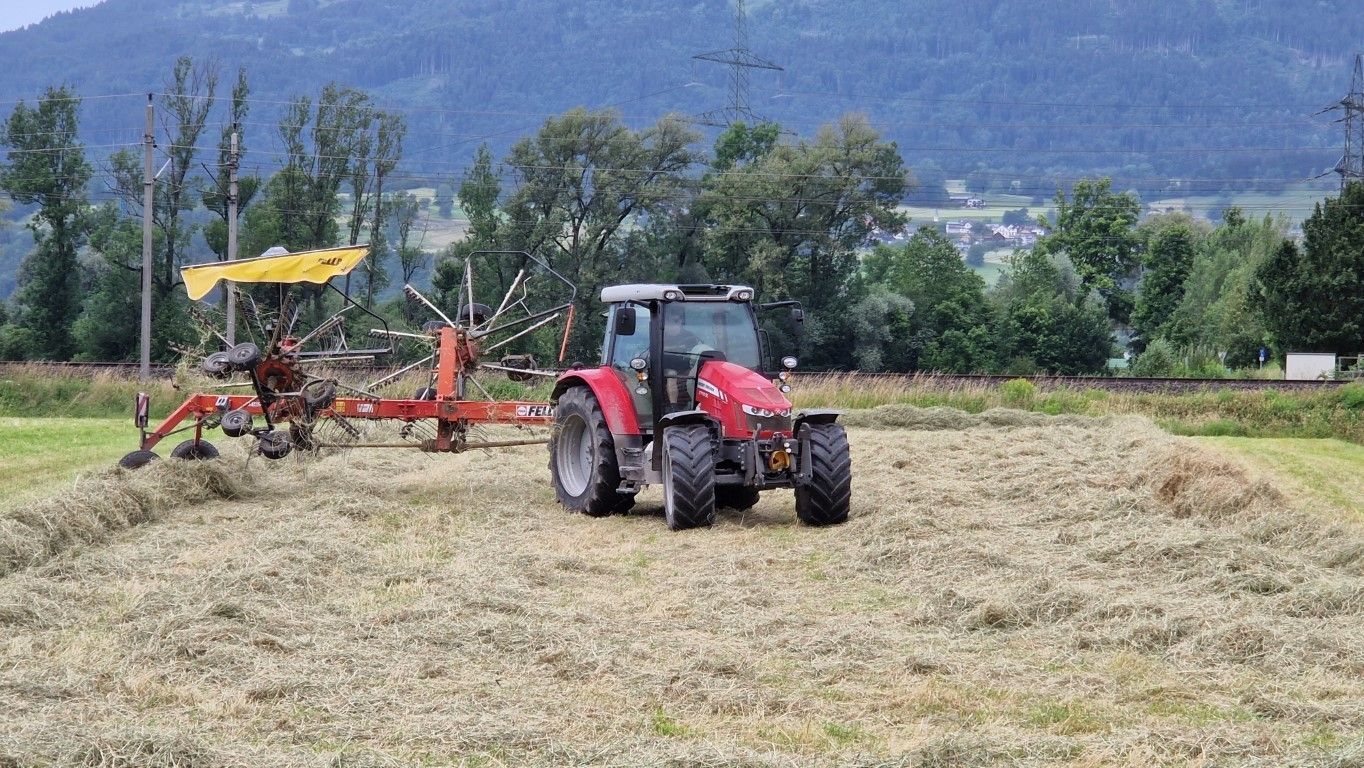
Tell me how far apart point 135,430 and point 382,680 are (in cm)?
1577

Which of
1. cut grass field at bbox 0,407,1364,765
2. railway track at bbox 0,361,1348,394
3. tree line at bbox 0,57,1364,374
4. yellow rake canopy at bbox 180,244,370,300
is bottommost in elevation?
cut grass field at bbox 0,407,1364,765

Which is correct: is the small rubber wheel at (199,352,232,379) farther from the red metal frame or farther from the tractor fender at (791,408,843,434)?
the tractor fender at (791,408,843,434)

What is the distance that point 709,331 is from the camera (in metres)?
13.1

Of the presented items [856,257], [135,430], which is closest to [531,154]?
[856,257]

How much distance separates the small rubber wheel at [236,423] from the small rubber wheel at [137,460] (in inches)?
32.9

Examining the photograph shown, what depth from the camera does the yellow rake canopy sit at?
1370 cm

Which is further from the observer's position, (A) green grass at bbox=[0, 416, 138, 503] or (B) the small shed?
(B) the small shed

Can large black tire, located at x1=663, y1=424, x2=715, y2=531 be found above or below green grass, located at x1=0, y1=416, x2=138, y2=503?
above

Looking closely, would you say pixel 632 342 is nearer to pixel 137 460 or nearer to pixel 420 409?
pixel 420 409

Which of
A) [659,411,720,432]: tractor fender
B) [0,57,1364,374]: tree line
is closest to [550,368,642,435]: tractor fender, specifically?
[659,411,720,432]: tractor fender

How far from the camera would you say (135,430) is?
848 inches

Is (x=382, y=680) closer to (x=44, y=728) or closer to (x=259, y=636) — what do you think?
(x=259, y=636)

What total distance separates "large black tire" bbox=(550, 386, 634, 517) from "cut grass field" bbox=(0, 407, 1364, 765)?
30cm

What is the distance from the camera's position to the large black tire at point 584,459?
12969 mm
